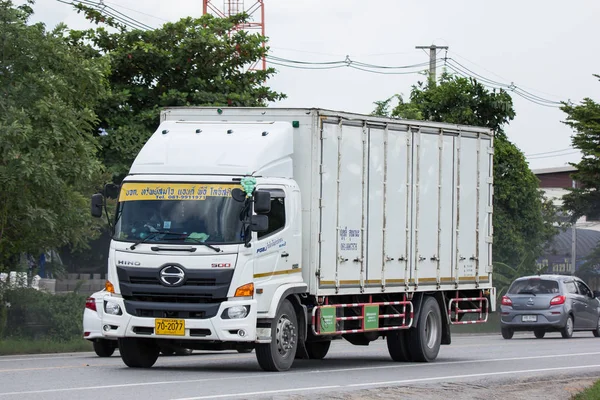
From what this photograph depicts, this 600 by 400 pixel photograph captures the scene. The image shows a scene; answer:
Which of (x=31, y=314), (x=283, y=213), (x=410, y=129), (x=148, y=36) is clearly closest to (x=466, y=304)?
(x=410, y=129)

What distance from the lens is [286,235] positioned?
1695cm

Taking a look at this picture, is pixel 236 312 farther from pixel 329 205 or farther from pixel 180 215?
pixel 329 205

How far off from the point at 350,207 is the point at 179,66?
17.2m

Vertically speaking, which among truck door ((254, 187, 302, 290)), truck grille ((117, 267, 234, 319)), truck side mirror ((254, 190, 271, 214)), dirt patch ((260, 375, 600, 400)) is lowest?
dirt patch ((260, 375, 600, 400))

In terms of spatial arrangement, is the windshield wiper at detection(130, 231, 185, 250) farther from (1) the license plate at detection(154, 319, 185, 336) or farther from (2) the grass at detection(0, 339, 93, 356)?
(2) the grass at detection(0, 339, 93, 356)

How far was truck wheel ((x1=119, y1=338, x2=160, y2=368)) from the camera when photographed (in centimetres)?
1702

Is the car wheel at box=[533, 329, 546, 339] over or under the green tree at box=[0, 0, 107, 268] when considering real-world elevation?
under

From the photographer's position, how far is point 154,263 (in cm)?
1592

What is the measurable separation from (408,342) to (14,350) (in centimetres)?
797

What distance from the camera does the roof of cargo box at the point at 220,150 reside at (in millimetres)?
16625

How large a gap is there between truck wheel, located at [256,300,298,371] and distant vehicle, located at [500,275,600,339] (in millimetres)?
15550

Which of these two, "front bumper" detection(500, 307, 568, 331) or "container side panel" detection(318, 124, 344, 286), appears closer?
"container side panel" detection(318, 124, 344, 286)

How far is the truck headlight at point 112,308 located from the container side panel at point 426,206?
559 centimetres

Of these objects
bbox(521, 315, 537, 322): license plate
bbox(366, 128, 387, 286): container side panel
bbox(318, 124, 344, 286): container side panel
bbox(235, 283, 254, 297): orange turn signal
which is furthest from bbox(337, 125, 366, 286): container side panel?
bbox(521, 315, 537, 322): license plate
